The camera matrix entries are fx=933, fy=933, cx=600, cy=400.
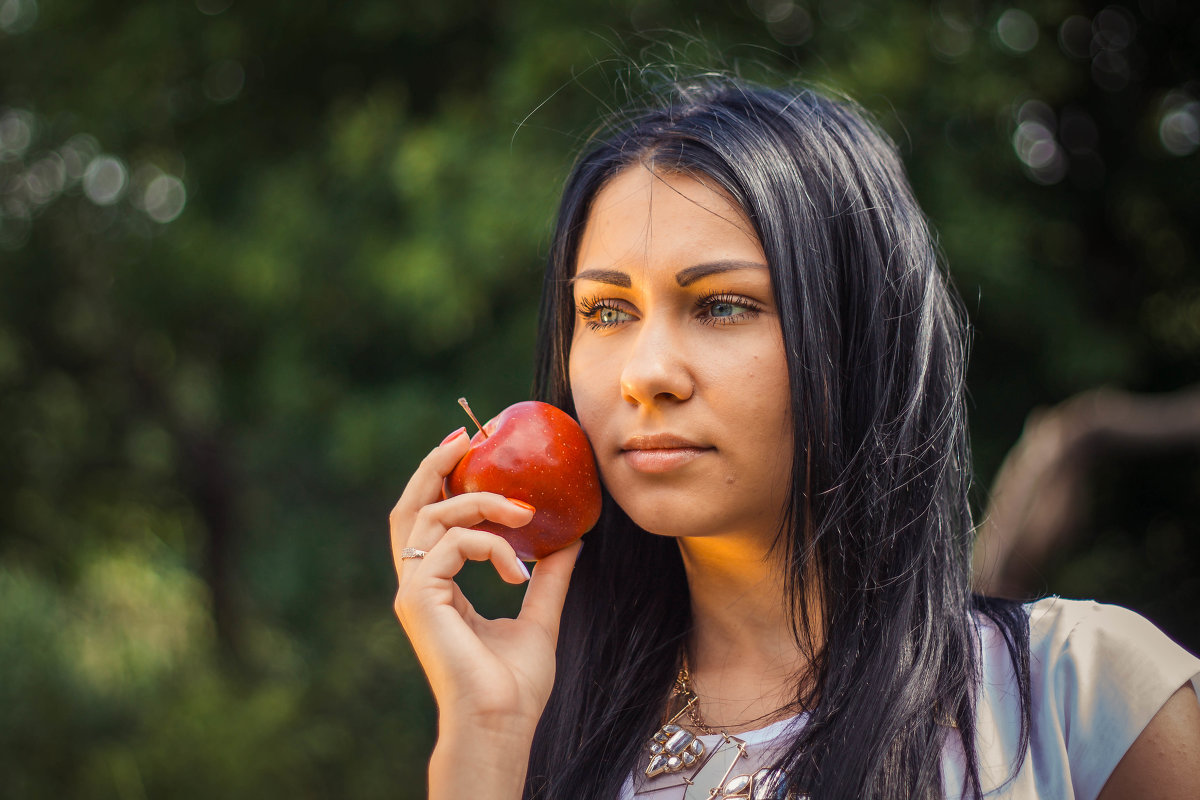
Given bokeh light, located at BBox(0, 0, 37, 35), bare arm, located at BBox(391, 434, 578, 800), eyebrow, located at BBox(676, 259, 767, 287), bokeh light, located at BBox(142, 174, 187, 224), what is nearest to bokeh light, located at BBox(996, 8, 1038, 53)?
eyebrow, located at BBox(676, 259, 767, 287)

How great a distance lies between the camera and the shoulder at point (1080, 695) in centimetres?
127

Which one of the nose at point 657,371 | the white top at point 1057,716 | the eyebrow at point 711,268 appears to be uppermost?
the eyebrow at point 711,268

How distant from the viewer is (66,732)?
543 centimetres

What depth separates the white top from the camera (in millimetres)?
1271

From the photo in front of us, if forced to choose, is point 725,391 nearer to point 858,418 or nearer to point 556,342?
point 858,418

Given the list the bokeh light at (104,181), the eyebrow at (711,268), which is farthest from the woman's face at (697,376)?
the bokeh light at (104,181)

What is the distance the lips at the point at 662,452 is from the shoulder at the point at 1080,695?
0.54 meters

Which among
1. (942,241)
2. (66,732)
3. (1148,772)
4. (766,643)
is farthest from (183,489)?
(1148,772)

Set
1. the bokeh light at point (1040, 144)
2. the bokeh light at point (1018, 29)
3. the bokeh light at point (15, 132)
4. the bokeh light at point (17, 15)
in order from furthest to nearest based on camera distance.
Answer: the bokeh light at point (15, 132), the bokeh light at point (17, 15), the bokeh light at point (1040, 144), the bokeh light at point (1018, 29)

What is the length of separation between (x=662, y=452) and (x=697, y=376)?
4.9 inches

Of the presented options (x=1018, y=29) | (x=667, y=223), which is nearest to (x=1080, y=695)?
(x=667, y=223)

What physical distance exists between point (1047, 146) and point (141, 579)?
7.26 meters

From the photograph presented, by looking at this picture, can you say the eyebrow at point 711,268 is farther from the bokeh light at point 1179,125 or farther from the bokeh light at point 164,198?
Result: the bokeh light at point 164,198

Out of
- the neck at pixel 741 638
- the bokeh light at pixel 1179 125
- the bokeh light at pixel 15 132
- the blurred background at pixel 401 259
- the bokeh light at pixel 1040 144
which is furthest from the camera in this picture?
the bokeh light at pixel 15 132
